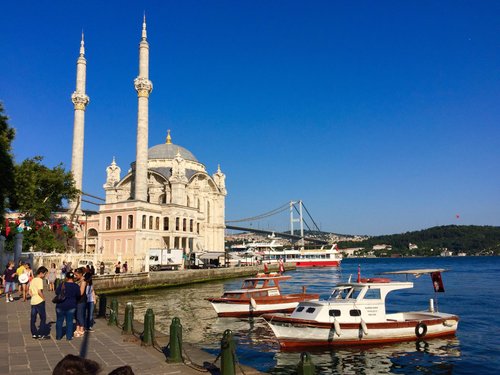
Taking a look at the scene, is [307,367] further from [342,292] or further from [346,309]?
[342,292]

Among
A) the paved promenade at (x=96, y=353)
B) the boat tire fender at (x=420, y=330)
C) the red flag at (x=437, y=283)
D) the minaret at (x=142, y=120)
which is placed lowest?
the boat tire fender at (x=420, y=330)

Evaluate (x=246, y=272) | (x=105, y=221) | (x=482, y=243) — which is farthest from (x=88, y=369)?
(x=482, y=243)

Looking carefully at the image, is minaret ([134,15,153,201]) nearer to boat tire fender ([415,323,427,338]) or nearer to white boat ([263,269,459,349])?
white boat ([263,269,459,349])

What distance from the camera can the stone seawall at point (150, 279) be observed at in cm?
3938

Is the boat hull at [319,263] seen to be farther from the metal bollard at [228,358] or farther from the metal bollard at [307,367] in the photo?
the metal bollard at [307,367]

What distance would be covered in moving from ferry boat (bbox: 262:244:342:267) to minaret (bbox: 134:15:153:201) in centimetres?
5412

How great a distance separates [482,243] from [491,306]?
177m

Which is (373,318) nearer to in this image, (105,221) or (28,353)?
(28,353)

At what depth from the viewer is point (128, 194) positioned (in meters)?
73.5

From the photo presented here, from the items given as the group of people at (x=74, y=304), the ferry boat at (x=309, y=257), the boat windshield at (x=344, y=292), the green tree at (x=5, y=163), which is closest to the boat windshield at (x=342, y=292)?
the boat windshield at (x=344, y=292)

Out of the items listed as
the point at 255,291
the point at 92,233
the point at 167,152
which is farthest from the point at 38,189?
the point at 167,152

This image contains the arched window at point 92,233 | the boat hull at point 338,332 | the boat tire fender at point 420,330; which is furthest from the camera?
the arched window at point 92,233

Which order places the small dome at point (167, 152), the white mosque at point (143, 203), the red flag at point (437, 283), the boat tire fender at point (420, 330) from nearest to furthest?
1. the boat tire fender at point (420, 330)
2. the red flag at point (437, 283)
3. the white mosque at point (143, 203)
4. the small dome at point (167, 152)

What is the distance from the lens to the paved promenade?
1018cm
